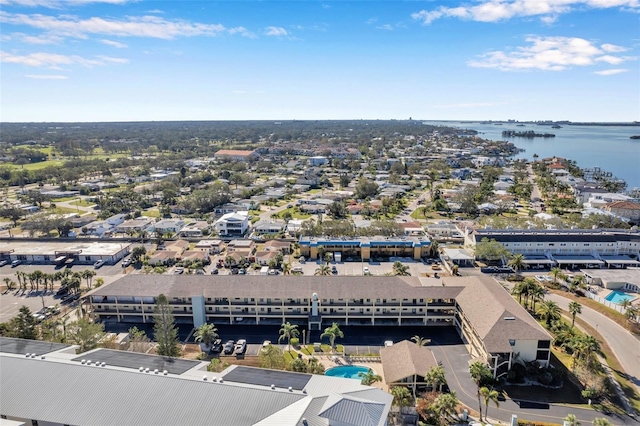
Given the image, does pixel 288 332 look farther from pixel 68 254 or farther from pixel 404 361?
pixel 68 254

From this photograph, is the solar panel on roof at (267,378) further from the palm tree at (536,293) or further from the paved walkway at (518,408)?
the palm tree at (536,293)

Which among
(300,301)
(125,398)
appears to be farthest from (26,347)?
(300,301)

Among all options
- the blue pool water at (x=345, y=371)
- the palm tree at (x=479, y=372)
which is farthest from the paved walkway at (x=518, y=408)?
the blue pool water at (x=345, y=371)

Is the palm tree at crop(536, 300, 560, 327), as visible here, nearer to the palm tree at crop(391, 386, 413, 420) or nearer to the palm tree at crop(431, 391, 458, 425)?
the palm tree at crop(431, 391, 458, 425)

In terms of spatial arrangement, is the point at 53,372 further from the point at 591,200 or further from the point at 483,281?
the point at 591,200

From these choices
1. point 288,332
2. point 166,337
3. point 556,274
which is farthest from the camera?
point 556,274

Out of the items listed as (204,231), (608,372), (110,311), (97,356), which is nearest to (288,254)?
(204,231)
